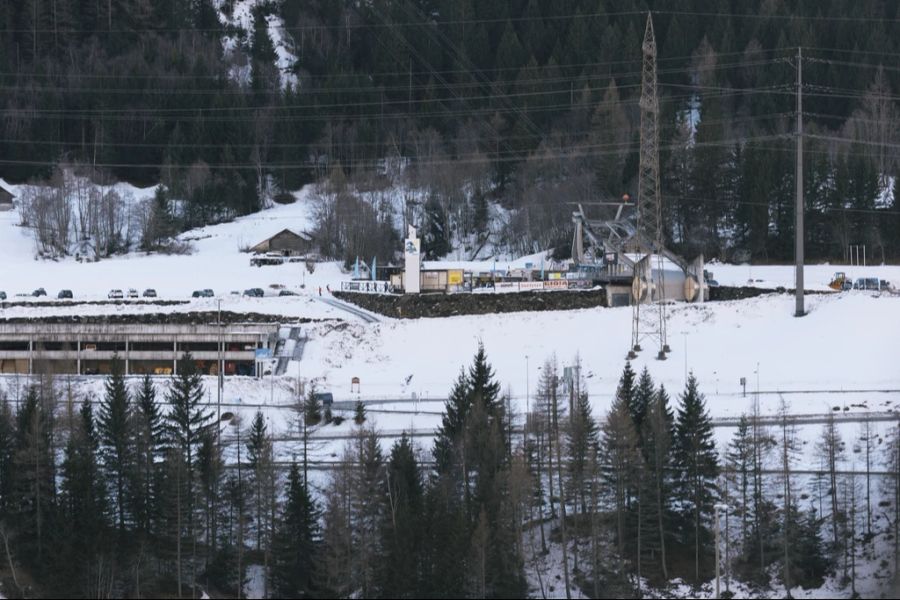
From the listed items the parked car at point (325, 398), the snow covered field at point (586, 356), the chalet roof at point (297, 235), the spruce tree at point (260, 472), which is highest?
the chalet roof at point (297, 235)

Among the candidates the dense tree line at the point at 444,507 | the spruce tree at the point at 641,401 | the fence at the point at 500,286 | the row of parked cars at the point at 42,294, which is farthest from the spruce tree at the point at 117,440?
the row of parked cars at the point at 42,294

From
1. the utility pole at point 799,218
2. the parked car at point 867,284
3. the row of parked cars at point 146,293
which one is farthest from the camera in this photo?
the row of parked cars at point 146,293

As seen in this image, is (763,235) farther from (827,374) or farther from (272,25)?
(272,25)

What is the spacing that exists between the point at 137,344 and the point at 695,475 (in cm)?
2563

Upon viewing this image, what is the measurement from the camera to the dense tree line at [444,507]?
3959 centimetres

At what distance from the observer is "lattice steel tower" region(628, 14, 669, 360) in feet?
181

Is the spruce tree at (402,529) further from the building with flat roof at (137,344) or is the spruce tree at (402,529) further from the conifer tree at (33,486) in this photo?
the building with flat roof at (137,344)

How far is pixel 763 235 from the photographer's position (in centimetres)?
7469

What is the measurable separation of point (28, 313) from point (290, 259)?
17.1 metres

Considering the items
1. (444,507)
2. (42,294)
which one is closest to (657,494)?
(444,507)

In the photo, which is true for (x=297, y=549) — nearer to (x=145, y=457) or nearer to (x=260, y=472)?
(x=260, y=472)

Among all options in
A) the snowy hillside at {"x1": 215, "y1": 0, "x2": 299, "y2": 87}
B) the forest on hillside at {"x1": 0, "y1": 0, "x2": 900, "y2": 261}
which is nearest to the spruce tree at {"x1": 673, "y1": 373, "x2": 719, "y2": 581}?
the forest on hillside at {"x1": 0, "y1": 0, "x2": 900, "y2": 261}

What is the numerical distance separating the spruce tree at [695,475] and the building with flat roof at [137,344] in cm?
2037

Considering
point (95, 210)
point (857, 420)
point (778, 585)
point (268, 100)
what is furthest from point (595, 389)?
point (268, 100)
